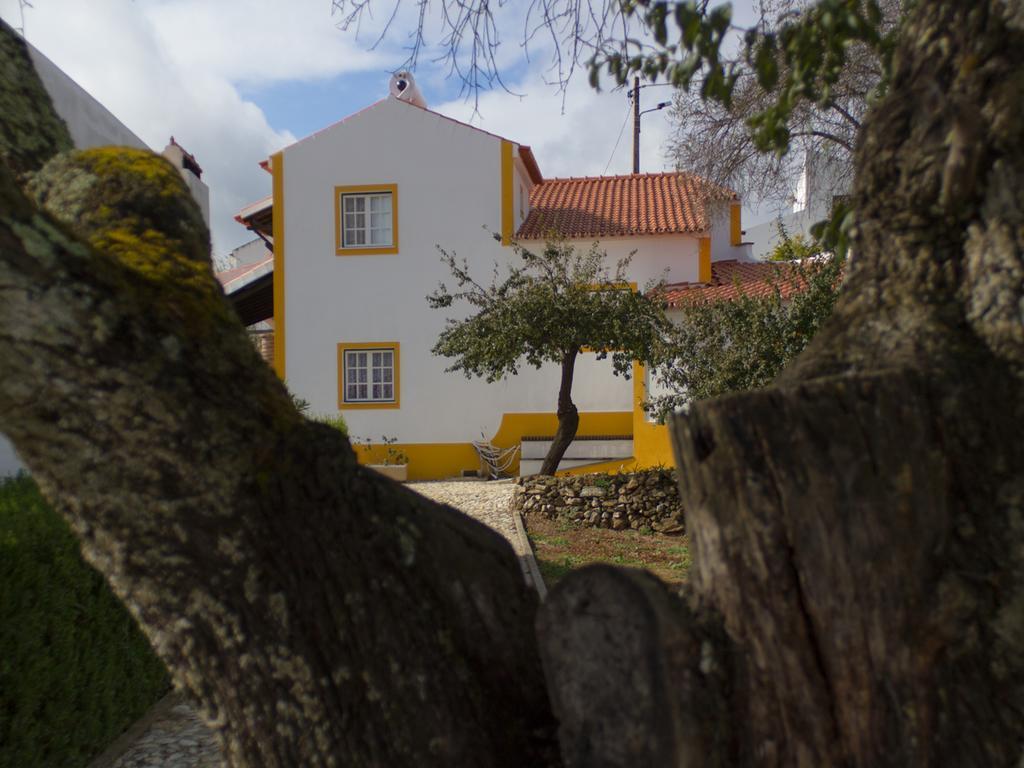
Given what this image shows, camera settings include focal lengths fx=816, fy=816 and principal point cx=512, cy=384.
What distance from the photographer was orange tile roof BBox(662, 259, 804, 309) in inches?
395

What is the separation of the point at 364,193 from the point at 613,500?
8910mm

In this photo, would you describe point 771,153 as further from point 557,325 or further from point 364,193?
point 364,193

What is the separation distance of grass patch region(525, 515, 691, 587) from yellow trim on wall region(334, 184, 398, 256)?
7379mm

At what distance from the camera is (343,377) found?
16.7 m

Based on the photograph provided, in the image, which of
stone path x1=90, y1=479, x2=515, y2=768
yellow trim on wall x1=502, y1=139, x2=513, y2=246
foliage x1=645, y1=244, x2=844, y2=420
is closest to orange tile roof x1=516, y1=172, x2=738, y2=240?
yellow trim on wall x1=502, y1=139, x2=513, y2=246

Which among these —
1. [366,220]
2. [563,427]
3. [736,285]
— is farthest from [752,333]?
[366,220]

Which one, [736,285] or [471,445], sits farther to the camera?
[471,445]

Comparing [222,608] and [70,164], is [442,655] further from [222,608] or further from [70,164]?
[70,164]

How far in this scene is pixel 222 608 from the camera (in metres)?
1.50

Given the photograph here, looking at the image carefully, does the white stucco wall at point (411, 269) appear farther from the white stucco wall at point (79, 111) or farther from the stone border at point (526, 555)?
the white stucco wall at point (79, 111)

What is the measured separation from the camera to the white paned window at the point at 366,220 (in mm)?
16922

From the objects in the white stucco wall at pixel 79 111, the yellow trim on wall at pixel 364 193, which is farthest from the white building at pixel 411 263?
the white stucco wall at pixel 79 111

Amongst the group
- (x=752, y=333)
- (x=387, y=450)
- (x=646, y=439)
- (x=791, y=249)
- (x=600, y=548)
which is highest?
(x=791, y=249)

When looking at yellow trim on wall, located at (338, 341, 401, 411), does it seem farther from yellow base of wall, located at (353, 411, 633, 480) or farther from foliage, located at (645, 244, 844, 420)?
foliage, located at (645, 244, 844, 420)
